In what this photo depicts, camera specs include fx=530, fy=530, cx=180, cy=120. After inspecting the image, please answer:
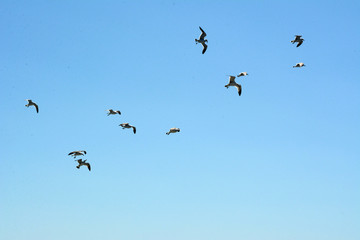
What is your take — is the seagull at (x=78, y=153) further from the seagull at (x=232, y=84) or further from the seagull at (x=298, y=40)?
the seagull at (x=298, y=40)

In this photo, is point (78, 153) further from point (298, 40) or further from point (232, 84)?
point (298, 40)

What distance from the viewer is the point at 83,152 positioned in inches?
3167

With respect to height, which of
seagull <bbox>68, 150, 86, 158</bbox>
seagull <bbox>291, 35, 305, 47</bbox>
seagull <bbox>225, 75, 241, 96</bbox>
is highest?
seagull <bbox>291, 35, 305, 47</bbox>

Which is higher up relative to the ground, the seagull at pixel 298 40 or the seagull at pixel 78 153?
the seagull at pixel 298 40

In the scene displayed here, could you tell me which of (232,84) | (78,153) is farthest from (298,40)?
(78,153)

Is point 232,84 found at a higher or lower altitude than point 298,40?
lower

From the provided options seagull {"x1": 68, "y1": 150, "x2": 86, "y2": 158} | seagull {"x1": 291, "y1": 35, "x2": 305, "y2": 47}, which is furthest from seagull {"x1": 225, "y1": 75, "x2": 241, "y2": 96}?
seagull {"x1": 68, "y1": 150, "x2": 86, "y2": 158}

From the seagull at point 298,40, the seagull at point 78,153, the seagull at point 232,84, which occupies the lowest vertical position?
the seagull at point 78,153

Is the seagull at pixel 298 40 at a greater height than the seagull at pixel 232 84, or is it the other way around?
the seagull at pixel 298 40

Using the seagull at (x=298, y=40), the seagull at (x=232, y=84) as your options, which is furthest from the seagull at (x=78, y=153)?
the seagull at (x=298, y=40)

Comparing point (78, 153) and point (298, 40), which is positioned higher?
point (298, 40)

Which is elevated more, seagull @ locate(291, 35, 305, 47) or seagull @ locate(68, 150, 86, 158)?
seagull @ locate(291, 35, 305, 47)

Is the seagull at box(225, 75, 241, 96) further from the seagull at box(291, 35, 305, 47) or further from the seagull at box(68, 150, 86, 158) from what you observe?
the seagull at box(68, 150, 86, 158)

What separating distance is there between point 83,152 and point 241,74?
26.6m
